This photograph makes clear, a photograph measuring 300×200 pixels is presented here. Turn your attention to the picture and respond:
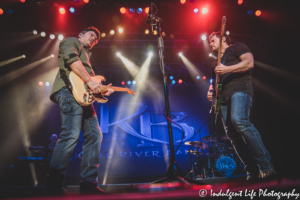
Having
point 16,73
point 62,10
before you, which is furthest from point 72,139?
point 16,73

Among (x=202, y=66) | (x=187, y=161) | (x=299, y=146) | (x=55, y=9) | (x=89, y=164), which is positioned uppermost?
(x=55, y=9)

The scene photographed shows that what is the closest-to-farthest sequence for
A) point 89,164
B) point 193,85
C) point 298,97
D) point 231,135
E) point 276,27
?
point 89,164 < point 231,135 < point 276,27 < point 298,97 < point 193,85

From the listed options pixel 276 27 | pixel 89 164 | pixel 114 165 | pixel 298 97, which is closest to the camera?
pixel 89 164

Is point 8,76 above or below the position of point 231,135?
above

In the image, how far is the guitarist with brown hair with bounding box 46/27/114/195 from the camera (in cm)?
181

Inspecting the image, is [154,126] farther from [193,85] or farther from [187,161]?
[193,85]

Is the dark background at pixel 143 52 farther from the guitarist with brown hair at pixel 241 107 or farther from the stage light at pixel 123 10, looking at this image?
the guitarist with brown hair at pixel 241 107

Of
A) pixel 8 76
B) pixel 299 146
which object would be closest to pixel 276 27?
pixel 299 146

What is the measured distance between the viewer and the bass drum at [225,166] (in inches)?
247

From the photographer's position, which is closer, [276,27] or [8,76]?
[276,27]

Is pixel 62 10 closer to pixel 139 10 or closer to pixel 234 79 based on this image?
pixel 139 10

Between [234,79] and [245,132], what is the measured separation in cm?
80

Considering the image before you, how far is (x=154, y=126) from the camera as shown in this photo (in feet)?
27.5

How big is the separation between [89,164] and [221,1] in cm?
546
